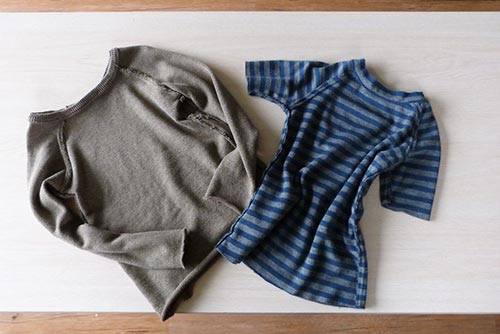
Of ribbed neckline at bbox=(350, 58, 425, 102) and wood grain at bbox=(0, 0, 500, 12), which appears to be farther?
wood grain at bbox=(0, 0, 500, 12)

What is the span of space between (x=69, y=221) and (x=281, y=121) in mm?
434

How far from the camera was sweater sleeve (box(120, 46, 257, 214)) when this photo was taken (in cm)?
82

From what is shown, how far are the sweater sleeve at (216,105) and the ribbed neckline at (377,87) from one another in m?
0.22

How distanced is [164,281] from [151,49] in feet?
1.44

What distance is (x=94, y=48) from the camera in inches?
35.2

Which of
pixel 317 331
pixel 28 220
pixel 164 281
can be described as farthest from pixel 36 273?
pixel 317 331

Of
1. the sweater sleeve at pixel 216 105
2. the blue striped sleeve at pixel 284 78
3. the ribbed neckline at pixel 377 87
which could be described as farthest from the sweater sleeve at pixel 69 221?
the ribbed neckline at pixel 377 87

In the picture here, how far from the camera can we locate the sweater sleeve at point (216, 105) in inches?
32.3

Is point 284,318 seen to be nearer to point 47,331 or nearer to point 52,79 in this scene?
point 47,331

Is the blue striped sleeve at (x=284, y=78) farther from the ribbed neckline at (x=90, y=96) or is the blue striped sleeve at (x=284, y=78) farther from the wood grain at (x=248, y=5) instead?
the wood grain at (x=248, y=5)

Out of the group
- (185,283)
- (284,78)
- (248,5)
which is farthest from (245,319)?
(248,5)

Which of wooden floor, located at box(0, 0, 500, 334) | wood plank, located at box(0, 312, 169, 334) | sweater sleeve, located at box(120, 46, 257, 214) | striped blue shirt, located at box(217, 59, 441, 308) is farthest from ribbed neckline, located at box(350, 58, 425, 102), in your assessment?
wood plank, located at box(0, 312, 169, 334)

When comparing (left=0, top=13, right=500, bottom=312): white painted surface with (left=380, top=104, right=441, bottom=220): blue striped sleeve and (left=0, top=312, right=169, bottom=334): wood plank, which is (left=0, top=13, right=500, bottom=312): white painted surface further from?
(left=0, top=312, right=169, bottom=334): wood plank

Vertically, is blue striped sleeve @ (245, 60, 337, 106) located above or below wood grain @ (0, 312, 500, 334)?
above
